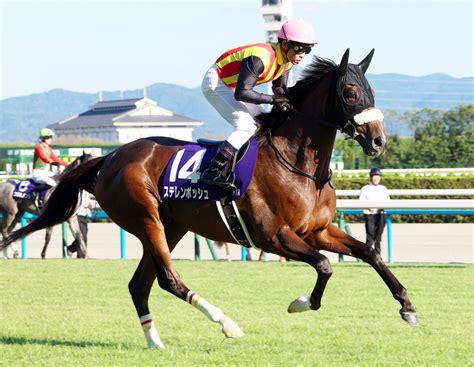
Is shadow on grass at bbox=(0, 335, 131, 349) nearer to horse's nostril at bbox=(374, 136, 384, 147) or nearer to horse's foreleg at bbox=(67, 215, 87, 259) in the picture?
horse's nostril at bbox=(374, 136, 384, 147)

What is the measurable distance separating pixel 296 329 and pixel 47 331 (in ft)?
5.91

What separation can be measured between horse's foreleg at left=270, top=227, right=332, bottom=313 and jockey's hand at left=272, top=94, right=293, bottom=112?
Answer: 0.82 meters

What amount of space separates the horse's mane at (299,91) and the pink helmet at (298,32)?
21 centimetres

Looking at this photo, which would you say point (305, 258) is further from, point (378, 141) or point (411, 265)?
point (411, 265)

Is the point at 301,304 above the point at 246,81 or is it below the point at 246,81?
below

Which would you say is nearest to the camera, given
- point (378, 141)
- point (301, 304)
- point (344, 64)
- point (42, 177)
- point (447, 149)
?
point (378, 141)

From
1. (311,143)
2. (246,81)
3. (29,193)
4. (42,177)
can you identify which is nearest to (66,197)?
(246,81)

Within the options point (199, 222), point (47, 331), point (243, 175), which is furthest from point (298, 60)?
point (47, 331)

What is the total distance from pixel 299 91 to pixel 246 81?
0.49 m

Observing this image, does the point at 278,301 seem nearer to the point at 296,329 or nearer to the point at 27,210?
the point at 296,329

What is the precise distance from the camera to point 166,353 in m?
6.19

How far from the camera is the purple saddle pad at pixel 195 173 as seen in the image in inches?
254

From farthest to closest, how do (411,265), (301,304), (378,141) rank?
(411,265) < (301,304) < (378,141)

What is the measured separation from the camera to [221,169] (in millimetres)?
6465
